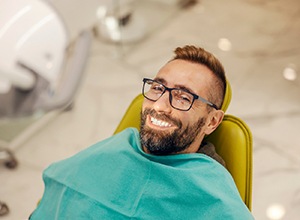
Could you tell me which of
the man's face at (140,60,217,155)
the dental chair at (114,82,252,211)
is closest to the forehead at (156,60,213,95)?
the man's face at (140,60,217,155)

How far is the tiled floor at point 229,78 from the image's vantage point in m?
1.87

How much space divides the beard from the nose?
0.5 inches

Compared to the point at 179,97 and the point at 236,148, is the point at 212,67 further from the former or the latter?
the point at 236,148

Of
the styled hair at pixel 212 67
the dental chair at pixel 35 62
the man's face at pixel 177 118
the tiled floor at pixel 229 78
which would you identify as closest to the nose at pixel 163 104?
the man's face at pixel 177 118

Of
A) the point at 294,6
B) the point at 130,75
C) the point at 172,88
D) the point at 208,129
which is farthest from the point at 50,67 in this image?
the point at 294,6

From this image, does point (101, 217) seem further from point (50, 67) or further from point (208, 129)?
point (50, 67)

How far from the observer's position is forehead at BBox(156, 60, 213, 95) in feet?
4.07

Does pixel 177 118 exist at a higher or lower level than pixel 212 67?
lower

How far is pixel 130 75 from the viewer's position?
2414 mm

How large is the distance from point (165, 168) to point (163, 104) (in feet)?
0.56

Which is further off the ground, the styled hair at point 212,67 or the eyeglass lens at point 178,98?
the styled hair at point 212,67

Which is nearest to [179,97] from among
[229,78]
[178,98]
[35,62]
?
[178,98]

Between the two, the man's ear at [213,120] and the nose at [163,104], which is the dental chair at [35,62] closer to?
the nose at [163,104]

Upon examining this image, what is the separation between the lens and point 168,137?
121 centimetres
